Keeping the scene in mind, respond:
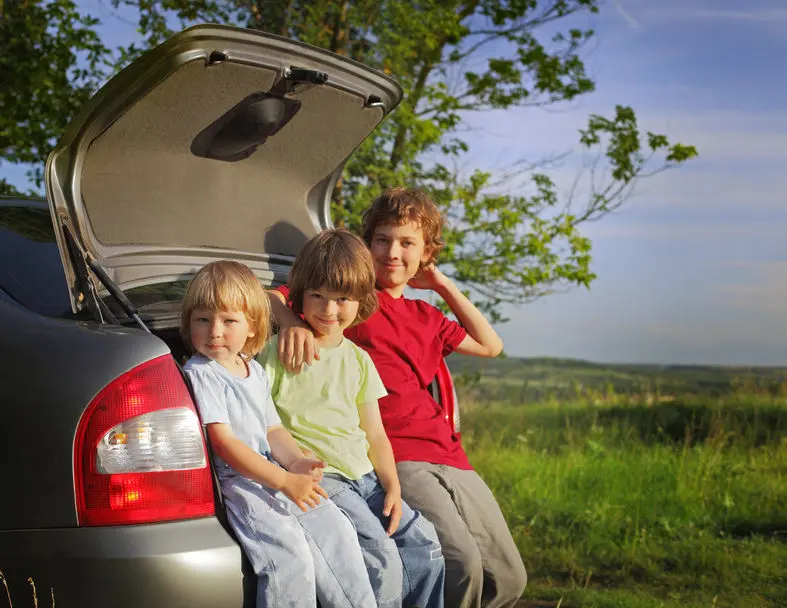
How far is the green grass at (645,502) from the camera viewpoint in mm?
5250

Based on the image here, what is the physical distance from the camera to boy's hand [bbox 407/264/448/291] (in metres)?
3.74

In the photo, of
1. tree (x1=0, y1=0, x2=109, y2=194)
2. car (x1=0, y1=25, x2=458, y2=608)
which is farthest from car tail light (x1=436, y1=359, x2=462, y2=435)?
tree (x1=0, y1=0, x2=109, y2=194)

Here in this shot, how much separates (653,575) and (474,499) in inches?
98.2

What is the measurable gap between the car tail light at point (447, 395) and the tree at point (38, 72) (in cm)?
597

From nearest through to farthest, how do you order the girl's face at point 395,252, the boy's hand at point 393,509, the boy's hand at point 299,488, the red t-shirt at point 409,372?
the boy's hand at point 299,488 < the boy's hand at point 393,509 < the red t-shirt at point 409,372 < the girl's face at point 395,252

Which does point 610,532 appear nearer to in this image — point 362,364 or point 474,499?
point 474,499

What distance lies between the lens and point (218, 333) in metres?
2.76

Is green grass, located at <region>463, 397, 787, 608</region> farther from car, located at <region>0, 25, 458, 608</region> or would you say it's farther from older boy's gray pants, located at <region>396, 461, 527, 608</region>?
car, located at <region>0, 25, 458, 608</region>

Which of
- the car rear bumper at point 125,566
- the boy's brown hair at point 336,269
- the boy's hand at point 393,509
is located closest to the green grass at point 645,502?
the boy's hand at point 393,509

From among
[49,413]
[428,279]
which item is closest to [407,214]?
[428,279]

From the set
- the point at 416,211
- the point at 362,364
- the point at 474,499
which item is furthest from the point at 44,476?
the point at 416,211

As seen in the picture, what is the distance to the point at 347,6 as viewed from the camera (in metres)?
9.02

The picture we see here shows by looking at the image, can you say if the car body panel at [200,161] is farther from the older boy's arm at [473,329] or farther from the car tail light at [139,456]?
the older boy's arm at [473,329]

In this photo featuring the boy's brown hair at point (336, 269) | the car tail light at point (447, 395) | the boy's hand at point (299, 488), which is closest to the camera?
the boy's hand at point (299, 488)
